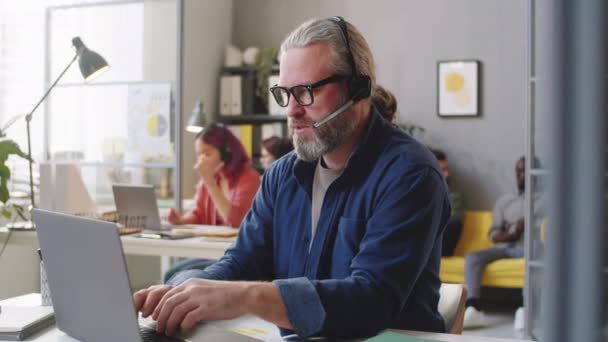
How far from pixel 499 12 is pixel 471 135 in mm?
989

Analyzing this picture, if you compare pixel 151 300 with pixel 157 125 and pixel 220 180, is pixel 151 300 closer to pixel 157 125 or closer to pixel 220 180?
pixel 220 180

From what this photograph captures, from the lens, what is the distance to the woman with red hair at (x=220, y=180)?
3512 mm

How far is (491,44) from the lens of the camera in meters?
5.38

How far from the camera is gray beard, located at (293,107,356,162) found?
136cm

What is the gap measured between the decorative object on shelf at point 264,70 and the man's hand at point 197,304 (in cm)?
473

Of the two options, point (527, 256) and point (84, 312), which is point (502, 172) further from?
point (84, 312)

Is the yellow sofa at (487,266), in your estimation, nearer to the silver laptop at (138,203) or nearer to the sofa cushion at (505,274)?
the sofa cushion at (505,274)

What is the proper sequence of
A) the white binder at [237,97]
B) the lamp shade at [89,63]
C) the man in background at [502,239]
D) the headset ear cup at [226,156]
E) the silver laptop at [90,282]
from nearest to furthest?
the silver laptop at [90,282]
the lamp shade at [89,63]
the headset ear cup at [226,156]
the man in background at [502,239]
the white binder at [237,97]

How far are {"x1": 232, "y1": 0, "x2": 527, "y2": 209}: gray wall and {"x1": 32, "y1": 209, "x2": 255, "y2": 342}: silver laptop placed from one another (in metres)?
4.64

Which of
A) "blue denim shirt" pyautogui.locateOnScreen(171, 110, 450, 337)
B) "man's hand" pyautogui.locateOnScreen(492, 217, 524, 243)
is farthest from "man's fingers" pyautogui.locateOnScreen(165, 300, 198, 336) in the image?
"man's hand" pyautogui.locateOnScreen(492, 217, 524, 243)

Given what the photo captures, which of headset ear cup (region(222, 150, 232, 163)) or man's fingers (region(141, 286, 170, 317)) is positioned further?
headset ear cup (region(222, 150, 232, 163))

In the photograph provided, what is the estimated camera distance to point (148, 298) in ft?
3.54

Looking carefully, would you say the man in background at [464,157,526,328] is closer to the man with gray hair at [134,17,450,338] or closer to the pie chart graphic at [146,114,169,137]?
the pie chart graphic at [146,114,169,137]

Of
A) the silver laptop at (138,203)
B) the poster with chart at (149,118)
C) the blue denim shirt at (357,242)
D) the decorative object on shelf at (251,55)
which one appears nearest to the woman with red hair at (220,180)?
the silver laptop at (138,203)
